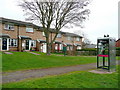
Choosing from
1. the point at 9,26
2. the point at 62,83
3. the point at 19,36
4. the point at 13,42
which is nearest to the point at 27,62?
the point at 62,83

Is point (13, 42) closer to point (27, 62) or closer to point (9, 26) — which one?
point (9, 26)

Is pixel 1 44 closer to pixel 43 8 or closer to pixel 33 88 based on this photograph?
pixel 43 8

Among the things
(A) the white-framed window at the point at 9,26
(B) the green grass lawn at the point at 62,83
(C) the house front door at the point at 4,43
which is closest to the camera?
(B) the green grass lawn at the point at 62,83

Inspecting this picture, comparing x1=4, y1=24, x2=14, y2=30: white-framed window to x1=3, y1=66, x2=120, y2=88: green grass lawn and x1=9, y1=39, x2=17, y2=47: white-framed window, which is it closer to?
x1=9, y1=39, x2=17, y2=47: white-framed window

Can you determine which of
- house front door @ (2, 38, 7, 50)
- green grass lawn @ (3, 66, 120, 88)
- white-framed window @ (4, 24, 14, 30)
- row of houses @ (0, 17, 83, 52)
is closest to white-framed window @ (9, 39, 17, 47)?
row of houses @ (0, 17, 83, 52)

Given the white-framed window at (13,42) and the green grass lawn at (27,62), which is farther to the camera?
the white-framed window at (13,42)

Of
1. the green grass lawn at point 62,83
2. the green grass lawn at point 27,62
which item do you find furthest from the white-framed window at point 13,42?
the green grass lawn at point 62,83

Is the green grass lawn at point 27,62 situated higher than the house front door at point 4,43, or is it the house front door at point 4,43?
the house front door at point 4,43

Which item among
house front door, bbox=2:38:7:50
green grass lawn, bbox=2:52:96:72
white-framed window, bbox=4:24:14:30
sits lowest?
green grass lawn, bbox=2:52:96:72

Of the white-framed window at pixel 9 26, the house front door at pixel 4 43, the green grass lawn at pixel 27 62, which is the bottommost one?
the green grass lawn at pixel 27 62

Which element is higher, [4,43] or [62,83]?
[4,43]

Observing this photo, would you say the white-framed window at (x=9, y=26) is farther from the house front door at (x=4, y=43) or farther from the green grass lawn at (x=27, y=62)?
the green grass lawn at (x=27, y=62)

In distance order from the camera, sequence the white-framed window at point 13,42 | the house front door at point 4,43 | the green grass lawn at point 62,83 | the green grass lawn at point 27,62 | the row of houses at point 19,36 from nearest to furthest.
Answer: the green grass lawn at point 62,83 → the green grass lawn at point 27,62 → the house front door at point 4,43 → the row of houses at point 19,36 → the white-framed window at point 13,42

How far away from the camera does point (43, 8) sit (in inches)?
810
